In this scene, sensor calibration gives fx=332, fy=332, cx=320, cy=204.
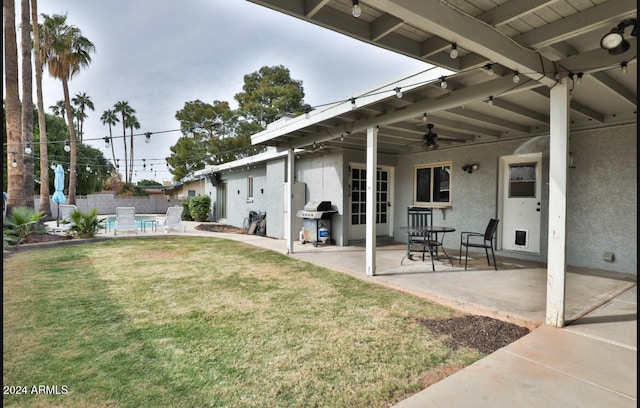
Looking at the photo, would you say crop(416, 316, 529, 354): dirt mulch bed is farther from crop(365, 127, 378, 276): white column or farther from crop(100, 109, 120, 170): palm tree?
crop(100, 109, 120, 170): palm tree

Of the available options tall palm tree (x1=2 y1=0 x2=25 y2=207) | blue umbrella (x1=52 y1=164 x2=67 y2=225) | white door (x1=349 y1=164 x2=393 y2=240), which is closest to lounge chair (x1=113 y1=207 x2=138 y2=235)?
tall palm tree (x1=2 y1=0 x2=25 y2=207)

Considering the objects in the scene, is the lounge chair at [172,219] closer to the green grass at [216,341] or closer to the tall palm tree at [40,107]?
the tall palm tree at [40,107]

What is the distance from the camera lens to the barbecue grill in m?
8.17

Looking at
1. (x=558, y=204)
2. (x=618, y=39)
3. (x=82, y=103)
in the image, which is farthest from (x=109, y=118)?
(x=618, y=39)

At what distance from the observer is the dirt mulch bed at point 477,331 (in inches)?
119

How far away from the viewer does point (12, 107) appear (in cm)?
924

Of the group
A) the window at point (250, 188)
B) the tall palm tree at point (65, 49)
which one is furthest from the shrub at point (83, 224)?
the tall palm tree at point (65, 49)

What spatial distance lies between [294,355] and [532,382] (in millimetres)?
1784

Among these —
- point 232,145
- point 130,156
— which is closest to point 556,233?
point 232,145

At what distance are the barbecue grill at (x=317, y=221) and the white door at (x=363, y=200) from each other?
2.06ft

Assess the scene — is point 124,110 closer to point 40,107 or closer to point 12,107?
point 40,107

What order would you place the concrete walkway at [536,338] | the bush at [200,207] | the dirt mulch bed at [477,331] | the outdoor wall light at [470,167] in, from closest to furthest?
the concrete walkway at [536,338], the dirt mulch bed at [477,331], the outdoor wall light at [470,167], the bush at [200,207]

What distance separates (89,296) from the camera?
429cm

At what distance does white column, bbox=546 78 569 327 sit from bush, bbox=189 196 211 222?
15.3 metres
